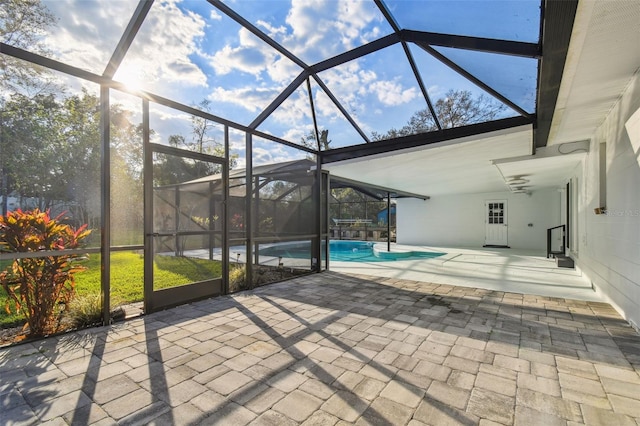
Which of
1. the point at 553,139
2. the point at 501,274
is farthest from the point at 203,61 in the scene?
the point at 501,274

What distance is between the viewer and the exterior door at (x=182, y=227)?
143 inches

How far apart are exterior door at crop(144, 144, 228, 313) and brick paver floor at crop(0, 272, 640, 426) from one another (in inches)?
15.9

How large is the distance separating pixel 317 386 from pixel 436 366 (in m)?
0.95

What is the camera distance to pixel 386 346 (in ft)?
8.69

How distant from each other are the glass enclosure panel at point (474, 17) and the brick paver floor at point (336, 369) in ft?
9.60

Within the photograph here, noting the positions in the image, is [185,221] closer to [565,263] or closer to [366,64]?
[366,64]

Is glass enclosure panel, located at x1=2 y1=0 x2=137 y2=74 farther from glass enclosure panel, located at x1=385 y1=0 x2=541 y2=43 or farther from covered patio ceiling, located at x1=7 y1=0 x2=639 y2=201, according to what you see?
glass enclosure panel, located at x1=385 y1=0 x2=541 y2=43

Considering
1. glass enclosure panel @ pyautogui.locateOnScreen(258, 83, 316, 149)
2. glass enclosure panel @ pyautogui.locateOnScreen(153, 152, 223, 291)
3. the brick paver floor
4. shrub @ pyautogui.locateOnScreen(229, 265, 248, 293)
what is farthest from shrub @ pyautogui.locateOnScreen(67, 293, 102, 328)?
glass enclosure panel @ pyautogui.locateOnScreen(258, 83, 316, 149)

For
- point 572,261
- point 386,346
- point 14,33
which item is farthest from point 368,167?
point 14,33

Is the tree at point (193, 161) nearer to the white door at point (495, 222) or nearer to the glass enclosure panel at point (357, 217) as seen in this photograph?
the white door at point (495, 222)

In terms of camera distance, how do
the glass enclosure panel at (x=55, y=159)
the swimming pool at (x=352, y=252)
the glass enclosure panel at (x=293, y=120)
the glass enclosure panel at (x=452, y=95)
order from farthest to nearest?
the swimming pool at (x=352, y=252) → the glass enclosure panel at (x=293, y=120) → the glass enclosure panel at (x=452, y=95) → the glass enclosure panel at (x=55, y=159)

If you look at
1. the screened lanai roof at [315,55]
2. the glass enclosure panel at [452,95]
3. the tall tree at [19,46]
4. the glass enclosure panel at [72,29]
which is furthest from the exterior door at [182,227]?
the glass enclosure panel at [452,95]

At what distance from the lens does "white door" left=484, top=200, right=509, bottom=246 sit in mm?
11789

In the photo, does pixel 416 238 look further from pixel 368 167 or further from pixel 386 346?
pixel 386 346
